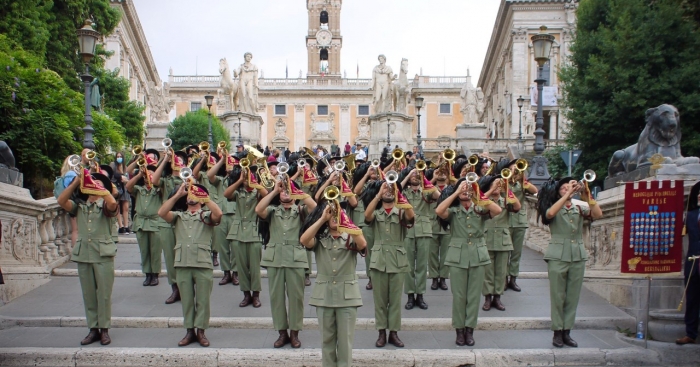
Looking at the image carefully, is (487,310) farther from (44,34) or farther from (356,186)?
(44,34)

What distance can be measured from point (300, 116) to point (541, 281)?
61.1 metres

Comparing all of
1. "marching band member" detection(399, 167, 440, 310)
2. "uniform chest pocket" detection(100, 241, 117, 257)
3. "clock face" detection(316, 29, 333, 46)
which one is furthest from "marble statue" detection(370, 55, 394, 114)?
"clock face" detection(316, 29, 333, 46)

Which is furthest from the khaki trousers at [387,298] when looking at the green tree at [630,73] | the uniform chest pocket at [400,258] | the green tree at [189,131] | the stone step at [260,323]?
the green tree at [189,131]

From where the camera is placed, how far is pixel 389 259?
22.8 feet

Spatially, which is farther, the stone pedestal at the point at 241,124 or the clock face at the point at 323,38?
the clock face at the point at 323,38

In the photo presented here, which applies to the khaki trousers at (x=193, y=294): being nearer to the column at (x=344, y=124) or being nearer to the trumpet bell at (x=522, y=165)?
the trumpet bell at (x=522, y=165)

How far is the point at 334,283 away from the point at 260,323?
2.43m

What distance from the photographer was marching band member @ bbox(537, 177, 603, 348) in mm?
7094

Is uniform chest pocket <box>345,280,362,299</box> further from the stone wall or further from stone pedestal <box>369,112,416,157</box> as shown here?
stone pedestal <box>369,112,416,157</box>

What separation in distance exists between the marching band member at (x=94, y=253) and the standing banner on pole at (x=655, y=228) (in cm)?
671

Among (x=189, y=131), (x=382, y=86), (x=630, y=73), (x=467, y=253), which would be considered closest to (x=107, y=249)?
(x=467, y=253)

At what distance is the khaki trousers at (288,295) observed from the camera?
693cm

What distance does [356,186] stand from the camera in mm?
8625

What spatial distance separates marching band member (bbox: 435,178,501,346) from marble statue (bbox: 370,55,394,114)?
2268 centimetres
